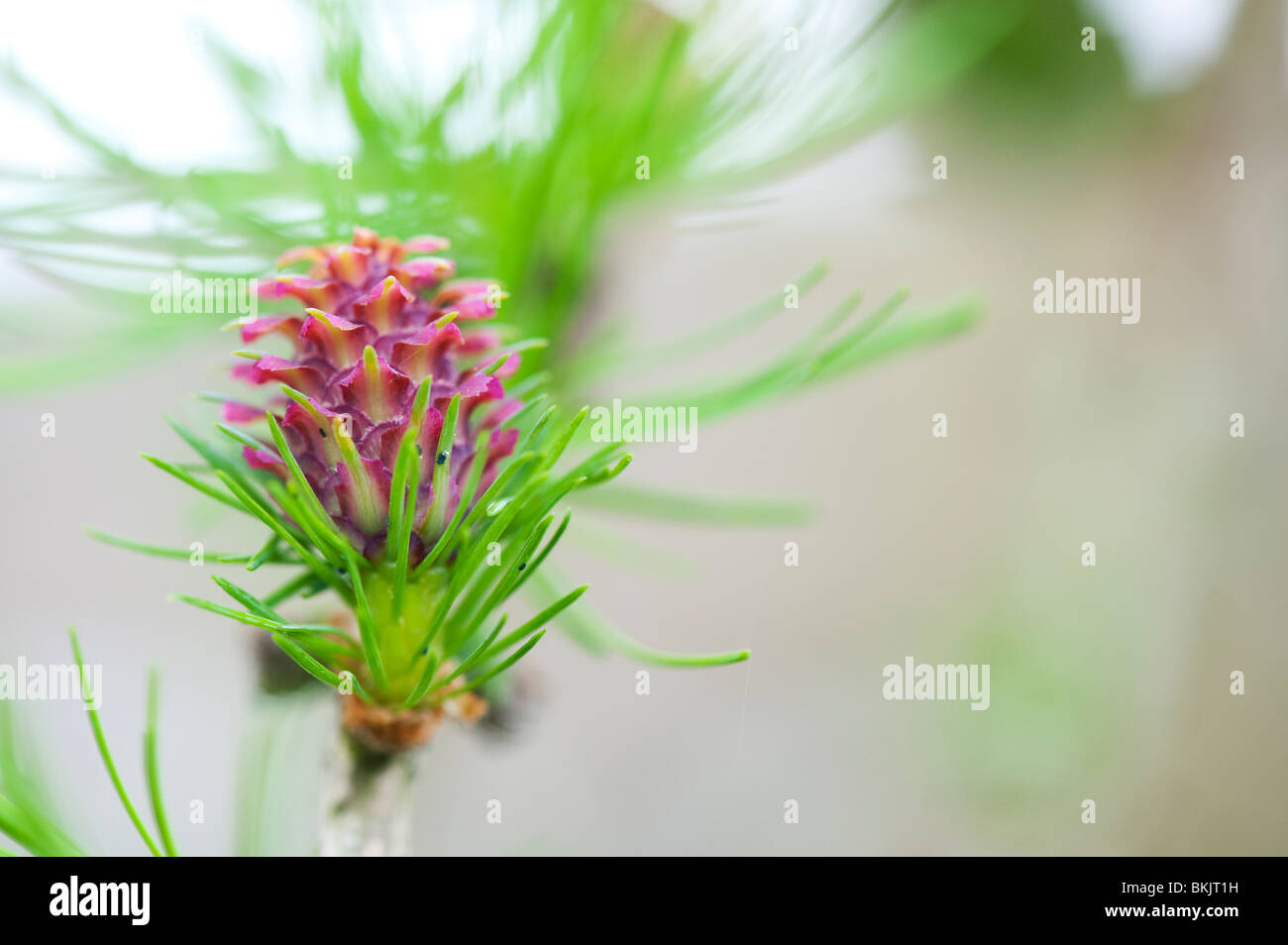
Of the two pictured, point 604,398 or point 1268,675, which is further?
point 1268,675

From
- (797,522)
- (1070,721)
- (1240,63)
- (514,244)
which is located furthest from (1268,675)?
(514,244)

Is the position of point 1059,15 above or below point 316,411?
above

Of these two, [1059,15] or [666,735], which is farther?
[666,735]

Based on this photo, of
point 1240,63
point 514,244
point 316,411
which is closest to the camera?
point 316,411

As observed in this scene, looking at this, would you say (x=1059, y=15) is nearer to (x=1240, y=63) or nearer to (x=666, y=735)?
(x=1240, y=63)

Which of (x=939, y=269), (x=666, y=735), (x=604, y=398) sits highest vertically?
(x=939, y=269)

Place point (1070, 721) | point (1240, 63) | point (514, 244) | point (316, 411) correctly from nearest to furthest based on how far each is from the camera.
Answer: point (316, 411) < point (514, 244) < point (1240, 63) < point (1070, 721)
